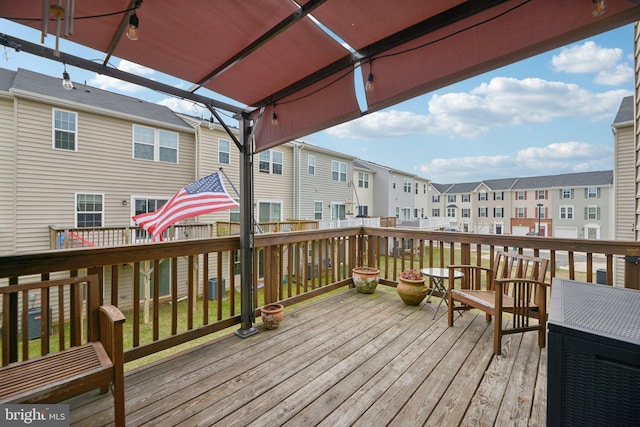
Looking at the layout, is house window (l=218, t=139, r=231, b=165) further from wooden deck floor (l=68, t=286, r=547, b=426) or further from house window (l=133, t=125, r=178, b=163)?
wooden deck floor (l=68, t=286, r=547, b=426)

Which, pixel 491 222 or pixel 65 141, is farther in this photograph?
pixel 491 222

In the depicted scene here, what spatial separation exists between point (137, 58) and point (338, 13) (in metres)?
1.54

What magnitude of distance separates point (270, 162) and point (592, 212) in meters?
26.5

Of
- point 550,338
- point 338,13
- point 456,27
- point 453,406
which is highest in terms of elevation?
point 338,13

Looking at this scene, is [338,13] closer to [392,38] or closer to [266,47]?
[392,38]

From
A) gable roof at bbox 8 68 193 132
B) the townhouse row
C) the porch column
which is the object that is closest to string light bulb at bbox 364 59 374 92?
the porch column

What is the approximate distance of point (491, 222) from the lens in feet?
92.8

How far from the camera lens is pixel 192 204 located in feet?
20.2

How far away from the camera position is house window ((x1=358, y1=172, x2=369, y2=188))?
57.9 feet

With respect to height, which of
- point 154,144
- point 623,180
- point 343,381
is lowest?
point 343,381

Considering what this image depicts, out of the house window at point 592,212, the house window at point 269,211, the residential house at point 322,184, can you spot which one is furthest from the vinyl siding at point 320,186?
the house window at point 592,212

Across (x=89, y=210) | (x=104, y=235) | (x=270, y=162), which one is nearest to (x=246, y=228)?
(x=104, y=235)

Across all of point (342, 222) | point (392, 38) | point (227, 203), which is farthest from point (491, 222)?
point (392, 38)

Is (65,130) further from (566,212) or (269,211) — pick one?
(566,212)
